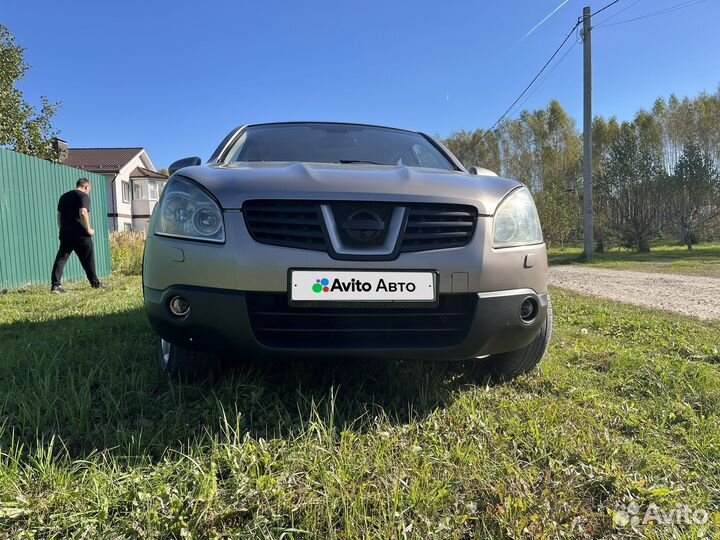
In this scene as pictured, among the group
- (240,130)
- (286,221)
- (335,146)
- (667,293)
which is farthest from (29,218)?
(667,293)

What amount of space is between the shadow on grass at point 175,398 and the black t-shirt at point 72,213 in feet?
13.2

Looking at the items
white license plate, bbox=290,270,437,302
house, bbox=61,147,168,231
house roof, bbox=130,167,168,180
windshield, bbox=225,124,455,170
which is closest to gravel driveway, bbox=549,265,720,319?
windshield, bbox=225,124,455,170

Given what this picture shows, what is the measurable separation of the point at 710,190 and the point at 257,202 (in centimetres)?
2446

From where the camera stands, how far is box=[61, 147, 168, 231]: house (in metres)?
30.8

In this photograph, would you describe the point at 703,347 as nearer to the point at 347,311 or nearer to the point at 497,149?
the point at 347,311

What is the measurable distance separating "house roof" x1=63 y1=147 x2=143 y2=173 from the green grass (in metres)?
33.7

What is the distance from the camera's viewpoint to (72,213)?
6012mm

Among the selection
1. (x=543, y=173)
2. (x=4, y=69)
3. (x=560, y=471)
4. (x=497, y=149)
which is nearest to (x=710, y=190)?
(x=543, y=173)

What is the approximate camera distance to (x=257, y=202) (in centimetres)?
162

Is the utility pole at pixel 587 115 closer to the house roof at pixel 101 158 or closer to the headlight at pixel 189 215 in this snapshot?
the headlight at pixel 189 215

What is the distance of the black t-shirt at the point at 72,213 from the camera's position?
5.99 meters

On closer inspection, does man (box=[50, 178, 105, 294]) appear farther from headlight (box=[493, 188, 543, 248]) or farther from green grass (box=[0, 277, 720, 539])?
headlight (box=[493, 188, 543, 248])

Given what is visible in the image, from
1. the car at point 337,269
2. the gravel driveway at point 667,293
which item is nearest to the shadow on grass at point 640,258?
the gravel driveway at point 667,293

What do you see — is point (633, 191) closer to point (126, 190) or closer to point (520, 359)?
point (520, 359)
